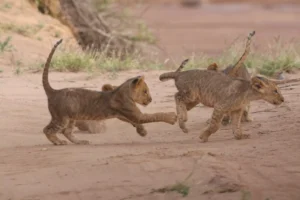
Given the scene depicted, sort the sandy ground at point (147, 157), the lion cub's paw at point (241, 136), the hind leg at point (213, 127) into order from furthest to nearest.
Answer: the lion cub's paw at point (241, 136) → the hind leg at point (213, 127) → the sandy ground at point (147, 157)

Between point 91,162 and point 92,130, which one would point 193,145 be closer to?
point 91,162

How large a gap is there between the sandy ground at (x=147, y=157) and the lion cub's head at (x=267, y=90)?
358 millimetres

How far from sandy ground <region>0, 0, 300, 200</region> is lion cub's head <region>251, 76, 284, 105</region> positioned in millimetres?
358

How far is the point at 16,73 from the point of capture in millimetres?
14578

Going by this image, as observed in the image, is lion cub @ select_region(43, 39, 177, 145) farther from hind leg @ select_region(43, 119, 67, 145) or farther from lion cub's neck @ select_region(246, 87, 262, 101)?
lion cub's neck @ select_region(246, 87, 262, 101)

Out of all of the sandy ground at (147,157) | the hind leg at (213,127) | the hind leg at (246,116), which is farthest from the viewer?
the hind leg at (246,116)

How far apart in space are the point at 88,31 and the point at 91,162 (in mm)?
10502

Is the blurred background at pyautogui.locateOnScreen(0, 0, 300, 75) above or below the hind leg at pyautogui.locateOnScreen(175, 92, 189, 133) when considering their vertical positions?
below

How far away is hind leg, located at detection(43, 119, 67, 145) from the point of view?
34.2 ft

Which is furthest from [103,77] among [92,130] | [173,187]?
[173,187]

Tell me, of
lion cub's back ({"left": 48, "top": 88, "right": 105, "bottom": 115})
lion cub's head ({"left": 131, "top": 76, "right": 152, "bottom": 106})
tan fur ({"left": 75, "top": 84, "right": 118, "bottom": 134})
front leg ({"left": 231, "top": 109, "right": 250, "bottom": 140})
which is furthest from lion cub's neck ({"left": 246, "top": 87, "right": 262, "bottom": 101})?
tan fur ({"left": 75, "top": 84, "right": 118, "bottom": 134})

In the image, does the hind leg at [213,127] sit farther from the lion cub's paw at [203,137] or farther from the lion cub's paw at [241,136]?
the lion cub's paw at [241,136]

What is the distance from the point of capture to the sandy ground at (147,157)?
8352mm

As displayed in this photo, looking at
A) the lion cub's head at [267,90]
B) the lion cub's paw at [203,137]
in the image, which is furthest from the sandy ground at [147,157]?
the lion cub's head at [267,90]
